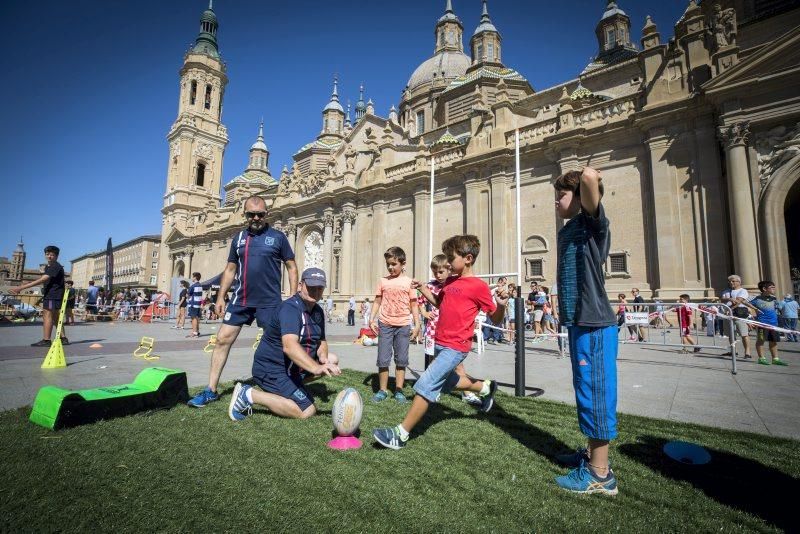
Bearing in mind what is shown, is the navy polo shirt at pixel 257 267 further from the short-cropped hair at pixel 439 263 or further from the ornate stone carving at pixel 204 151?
the ornate stone carving at pixel 204 151

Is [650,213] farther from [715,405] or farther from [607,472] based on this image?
[607,472]

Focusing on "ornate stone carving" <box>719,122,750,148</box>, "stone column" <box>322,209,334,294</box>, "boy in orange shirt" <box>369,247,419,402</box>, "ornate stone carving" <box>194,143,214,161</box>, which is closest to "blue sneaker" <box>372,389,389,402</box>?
"boy in orange shirt" <box>369,247,419,402</box>

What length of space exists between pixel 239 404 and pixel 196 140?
59.1 metres

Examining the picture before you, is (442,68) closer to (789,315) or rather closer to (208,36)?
(789,315)

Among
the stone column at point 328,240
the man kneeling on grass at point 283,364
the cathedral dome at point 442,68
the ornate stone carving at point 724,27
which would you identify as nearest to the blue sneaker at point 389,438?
the man kneeling on grass at point 283,364

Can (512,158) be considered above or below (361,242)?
above

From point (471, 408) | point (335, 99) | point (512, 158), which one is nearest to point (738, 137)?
point (512, 158)

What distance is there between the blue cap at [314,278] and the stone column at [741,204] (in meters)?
15.3

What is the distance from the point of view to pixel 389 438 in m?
2.96

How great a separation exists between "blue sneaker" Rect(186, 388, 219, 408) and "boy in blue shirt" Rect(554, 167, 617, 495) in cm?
352

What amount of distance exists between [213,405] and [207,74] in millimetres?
63217

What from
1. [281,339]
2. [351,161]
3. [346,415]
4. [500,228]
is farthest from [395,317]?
[351,161]

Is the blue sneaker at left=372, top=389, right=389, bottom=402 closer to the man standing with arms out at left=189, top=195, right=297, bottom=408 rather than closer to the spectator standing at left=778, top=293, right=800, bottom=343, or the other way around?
the man standing with arms out at left=189, top=195, right=297, bottom=408

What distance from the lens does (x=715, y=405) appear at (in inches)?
175
